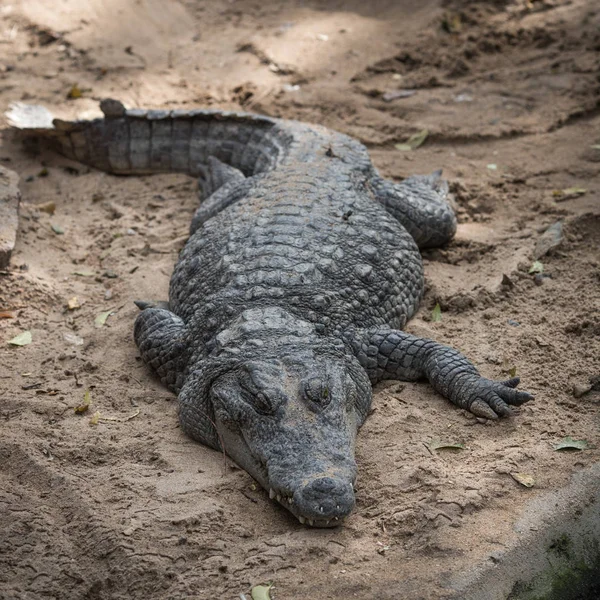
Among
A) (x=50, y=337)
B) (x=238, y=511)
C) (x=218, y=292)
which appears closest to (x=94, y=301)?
(x=50, y=337)

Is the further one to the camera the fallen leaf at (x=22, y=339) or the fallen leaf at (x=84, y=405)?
the fallen leaf at (x=22, y=339)

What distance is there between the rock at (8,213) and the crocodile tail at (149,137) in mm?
1013

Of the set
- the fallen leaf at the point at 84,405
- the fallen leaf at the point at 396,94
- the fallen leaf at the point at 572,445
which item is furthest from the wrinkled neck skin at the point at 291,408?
the fallen leaf at the point at 396,94

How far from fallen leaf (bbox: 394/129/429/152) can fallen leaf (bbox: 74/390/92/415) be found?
383 centimetres

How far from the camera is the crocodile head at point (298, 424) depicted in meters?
3.36

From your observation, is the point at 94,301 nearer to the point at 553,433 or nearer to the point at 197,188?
the point at 197,188

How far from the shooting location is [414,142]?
704cm

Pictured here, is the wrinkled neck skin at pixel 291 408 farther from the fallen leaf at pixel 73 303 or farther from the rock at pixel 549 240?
the rock at pixel 549 240

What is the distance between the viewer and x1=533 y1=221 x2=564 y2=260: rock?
5.35 metres

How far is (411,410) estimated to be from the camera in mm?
4211

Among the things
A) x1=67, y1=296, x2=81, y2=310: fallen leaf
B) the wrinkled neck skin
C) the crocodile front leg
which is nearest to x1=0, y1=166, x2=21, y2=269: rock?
x1=67, y1=296, x2=81, y2=310: fallen leaf

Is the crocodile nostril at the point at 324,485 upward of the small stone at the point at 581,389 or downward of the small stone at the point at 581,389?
downward

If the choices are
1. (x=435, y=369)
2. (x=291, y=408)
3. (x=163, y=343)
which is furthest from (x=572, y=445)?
(x=163, y=343)

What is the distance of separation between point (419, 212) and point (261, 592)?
3.20 meters
